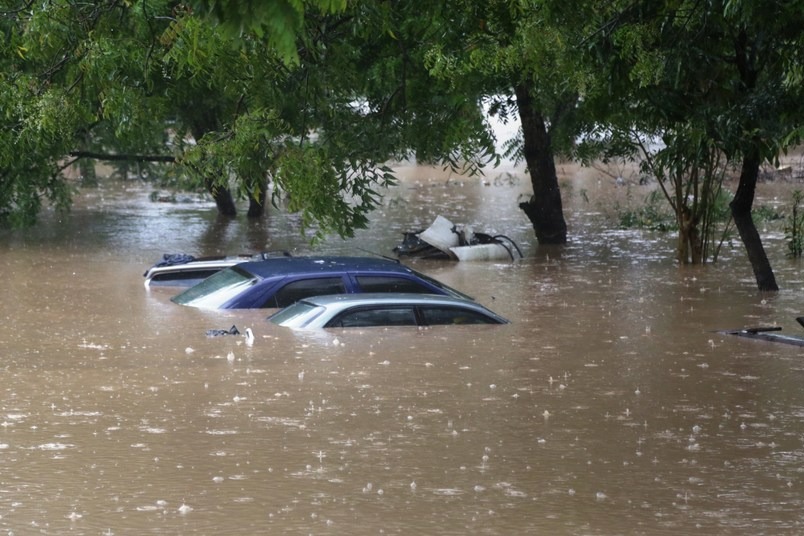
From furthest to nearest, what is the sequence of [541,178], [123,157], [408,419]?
[123,157], [541,178], [408,419]

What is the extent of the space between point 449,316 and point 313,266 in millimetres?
Result: 2139

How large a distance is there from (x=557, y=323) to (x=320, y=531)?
8987mm

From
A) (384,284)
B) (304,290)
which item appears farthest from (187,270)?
(384,284)

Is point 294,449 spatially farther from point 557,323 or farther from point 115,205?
point 115,205

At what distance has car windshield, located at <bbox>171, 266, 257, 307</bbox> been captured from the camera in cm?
1592

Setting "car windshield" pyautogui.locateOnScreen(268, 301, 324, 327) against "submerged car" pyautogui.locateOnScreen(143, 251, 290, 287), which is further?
"submerged car" pyautogui.locateOnScreen(143, 251, 290, 287)

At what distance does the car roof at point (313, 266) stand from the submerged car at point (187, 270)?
1708 mm

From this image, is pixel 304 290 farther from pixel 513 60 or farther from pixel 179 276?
pixel 513 60

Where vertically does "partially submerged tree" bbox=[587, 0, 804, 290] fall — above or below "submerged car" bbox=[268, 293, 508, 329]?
above

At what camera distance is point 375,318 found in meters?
14.3

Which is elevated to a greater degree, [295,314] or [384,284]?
[384,284]

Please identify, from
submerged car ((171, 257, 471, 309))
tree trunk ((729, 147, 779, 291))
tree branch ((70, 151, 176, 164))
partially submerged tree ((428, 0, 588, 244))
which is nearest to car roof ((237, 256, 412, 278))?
submerged car ((171, 257, 471, 309))

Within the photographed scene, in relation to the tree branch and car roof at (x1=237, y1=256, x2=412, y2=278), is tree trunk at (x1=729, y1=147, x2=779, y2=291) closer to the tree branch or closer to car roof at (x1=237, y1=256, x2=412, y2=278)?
car roof at (x1=237, y1=256, x2=412, y2=278)

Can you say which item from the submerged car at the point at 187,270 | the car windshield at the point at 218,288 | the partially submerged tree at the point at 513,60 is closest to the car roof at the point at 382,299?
the car windshield at the point at 218,288
